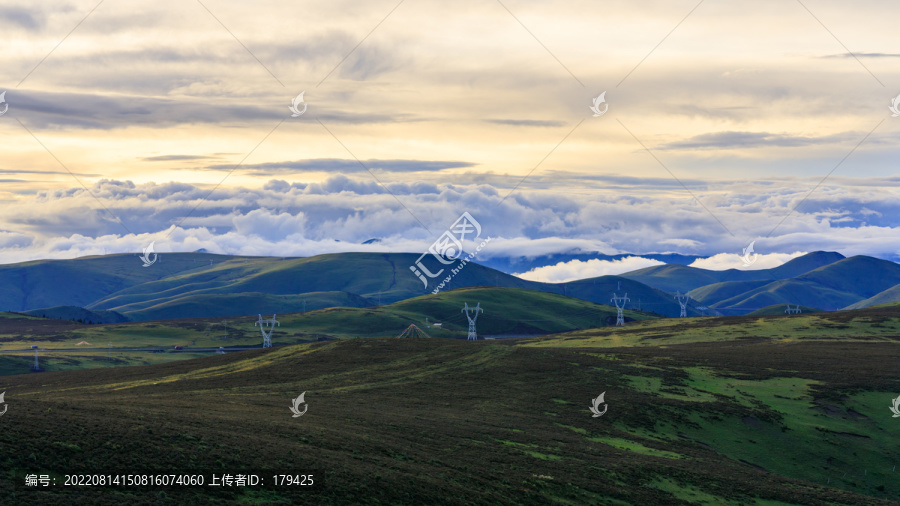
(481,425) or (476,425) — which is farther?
(481,425)

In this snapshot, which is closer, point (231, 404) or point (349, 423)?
point (349, 423)

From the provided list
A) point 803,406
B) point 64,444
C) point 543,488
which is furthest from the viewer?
point 803,406

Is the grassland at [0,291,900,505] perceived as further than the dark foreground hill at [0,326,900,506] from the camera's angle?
Yes

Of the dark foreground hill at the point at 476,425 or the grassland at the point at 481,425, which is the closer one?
the dark foreground hill at the point at 476,425

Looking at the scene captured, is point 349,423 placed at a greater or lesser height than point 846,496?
greater

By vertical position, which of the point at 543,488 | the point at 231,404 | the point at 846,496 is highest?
the point at 231,404

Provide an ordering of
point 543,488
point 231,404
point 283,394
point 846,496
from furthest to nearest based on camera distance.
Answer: point 283,394, point 231,404, point 846,496, point 543,488

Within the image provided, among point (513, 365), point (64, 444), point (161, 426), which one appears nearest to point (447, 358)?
point (513, 365)

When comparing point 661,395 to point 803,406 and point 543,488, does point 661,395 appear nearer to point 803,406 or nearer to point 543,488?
point 803,406
